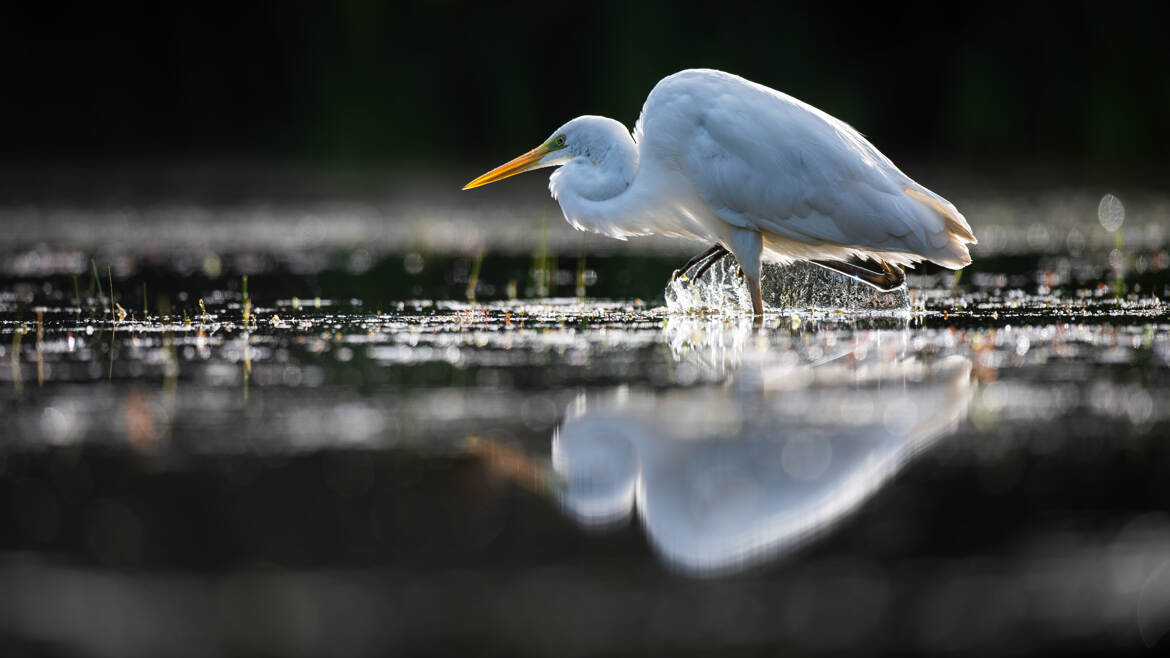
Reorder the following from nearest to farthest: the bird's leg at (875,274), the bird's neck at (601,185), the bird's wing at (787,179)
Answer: the bird's wing at (787,179)
the bird's leg at (875,274)
the bird's neck at (601,185)

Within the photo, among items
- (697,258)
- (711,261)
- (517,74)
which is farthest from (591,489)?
(517,74)

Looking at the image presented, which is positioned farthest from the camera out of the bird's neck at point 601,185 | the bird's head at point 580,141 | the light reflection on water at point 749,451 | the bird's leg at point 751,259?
the bird's head at point 580,141

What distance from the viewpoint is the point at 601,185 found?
287 inches

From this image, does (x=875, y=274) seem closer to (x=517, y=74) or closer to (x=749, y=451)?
(x=749, y=451)

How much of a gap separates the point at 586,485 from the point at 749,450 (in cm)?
46

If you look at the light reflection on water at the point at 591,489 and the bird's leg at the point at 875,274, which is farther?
the bird's leg at the point at 875,274

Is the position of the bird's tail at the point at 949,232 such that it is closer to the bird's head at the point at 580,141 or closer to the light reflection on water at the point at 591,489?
the light reflection on water at the point at 591,489

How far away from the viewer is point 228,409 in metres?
4.22

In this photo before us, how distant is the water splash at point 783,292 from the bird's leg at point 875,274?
0.42 feet

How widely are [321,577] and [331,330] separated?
3539mm

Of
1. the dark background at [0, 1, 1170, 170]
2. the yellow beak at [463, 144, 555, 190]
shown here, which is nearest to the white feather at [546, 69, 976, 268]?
the yellow beak at [463, 144, 555, 190]

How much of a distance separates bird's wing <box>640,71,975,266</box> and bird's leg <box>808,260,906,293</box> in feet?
0.85

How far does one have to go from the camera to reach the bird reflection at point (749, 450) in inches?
119

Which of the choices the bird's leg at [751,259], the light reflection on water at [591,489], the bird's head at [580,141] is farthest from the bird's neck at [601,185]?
the light reflection on water at [591,489]
